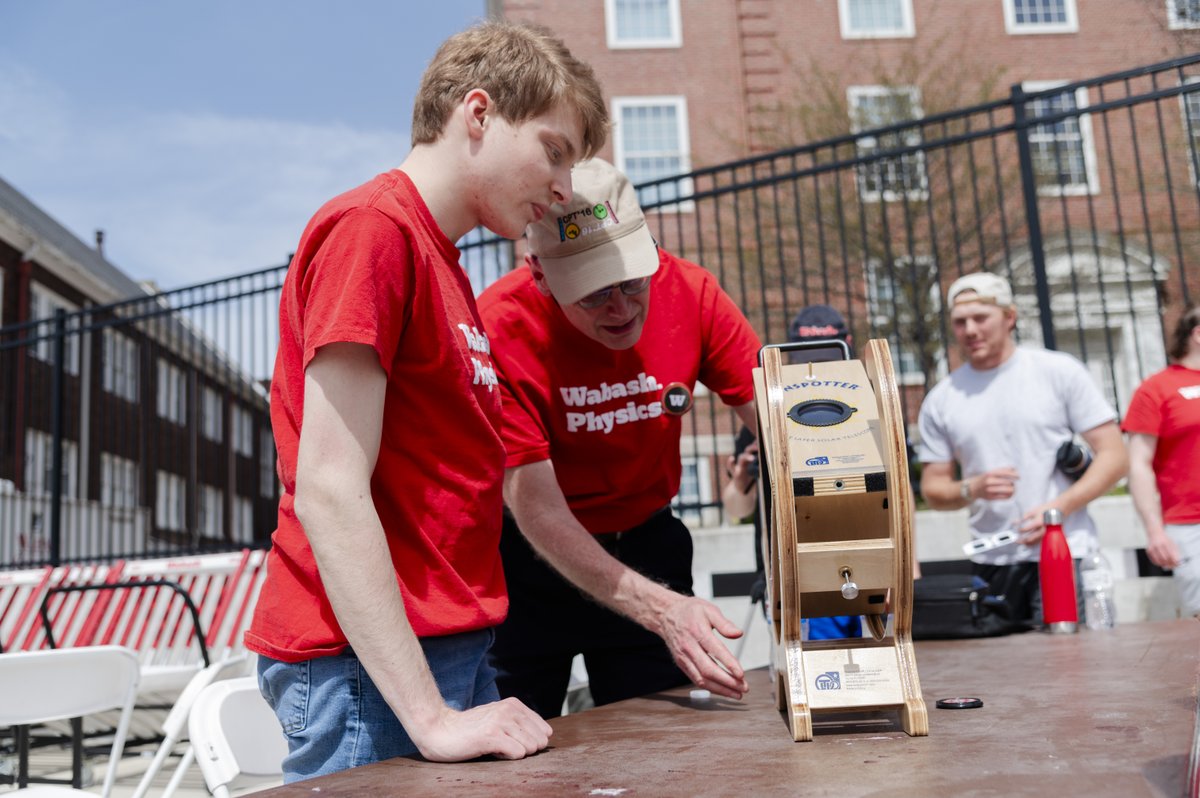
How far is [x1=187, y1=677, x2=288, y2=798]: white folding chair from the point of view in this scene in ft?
5.55

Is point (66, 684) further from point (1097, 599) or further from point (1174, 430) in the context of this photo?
point (1174, 430)

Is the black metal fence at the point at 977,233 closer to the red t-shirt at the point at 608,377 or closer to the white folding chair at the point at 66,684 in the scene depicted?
the white folding chair at the point at 66,684

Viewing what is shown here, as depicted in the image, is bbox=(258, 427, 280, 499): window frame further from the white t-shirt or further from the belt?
the white t-shirt

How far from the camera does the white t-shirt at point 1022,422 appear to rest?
4.03 metres

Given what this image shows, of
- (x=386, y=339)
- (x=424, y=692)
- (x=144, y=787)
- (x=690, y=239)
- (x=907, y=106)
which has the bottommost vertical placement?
(x=144, y=787)

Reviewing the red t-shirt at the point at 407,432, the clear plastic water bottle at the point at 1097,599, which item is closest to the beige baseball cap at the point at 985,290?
the clear plastic water bottle at the point at 1097,599

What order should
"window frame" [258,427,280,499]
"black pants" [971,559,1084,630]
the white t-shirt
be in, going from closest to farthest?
1. "black pants" [971,559,1084,630]
2. the white t-shirt
3. "window frame" [258,427,280,499]

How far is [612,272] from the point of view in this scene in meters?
2.14

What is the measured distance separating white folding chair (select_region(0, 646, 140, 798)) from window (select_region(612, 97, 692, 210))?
1623cm

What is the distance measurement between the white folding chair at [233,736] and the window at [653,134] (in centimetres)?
1705

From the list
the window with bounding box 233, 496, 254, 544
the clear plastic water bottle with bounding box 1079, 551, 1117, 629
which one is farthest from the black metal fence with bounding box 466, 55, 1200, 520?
the window with bounding box 233, 496, 254, 544

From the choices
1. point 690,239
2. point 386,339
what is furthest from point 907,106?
point 386,339

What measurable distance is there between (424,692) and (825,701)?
565 millimetres

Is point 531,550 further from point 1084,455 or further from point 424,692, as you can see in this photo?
point 1084,455
